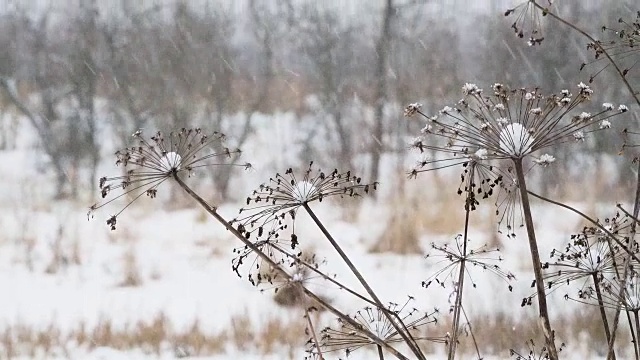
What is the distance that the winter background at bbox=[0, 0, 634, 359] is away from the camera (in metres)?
1.66

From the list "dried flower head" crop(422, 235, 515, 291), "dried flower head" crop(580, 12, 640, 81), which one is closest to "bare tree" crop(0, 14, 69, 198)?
"dried flower head" crop(422, 235, 515, 291)

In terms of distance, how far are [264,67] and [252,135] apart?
18cm

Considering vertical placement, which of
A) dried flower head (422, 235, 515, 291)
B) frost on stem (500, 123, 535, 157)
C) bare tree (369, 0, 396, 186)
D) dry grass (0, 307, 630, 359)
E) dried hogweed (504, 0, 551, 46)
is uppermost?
bare tree (369, 0, 396, 186)

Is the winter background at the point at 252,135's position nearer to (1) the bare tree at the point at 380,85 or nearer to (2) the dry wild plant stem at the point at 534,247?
(1) the bare tree at the point at 380,85

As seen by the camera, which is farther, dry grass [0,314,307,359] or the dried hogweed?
dry grass [0,314,307,359]

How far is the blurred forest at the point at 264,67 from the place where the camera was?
1756 millimetres

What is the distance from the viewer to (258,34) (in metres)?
1.80

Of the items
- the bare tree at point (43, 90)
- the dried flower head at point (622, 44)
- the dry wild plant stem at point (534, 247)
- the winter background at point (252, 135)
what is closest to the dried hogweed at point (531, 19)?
the dried flower head at point (622, 44)

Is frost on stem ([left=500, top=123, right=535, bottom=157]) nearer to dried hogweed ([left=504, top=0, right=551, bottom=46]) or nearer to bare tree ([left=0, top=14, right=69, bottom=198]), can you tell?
dried hogweed ([left=504, top=0, right=551, bottom=46])

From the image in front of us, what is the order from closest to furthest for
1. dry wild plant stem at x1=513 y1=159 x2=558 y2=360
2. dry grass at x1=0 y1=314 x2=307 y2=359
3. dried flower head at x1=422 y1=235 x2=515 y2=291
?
dry wild plant stem at x1=513 y1=159 x2=558 y2=360 → dried flower head at x1=422 y1=235 x2=515 y2=291 → dry grass at x1=0 y1=314 x2=307 y2=359

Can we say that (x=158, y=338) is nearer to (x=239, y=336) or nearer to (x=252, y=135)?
(x=239, y=336)

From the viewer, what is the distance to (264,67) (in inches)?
70.5

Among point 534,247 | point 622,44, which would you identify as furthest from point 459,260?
point 622,44

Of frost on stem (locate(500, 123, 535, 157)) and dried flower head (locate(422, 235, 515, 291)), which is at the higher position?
frost on stem (locate(500, 123, 535, 157))
